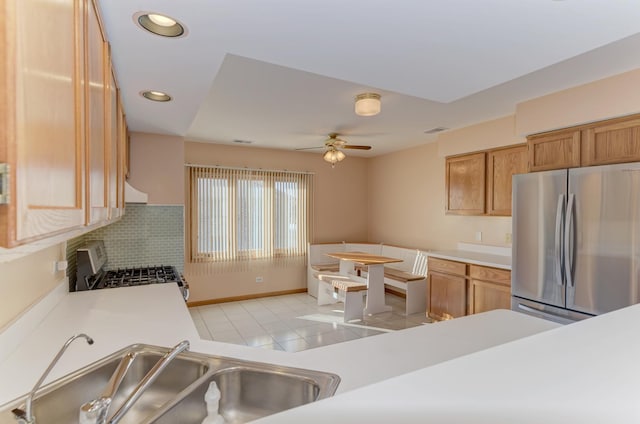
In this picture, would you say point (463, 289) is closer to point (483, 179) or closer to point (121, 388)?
point (483, 179)

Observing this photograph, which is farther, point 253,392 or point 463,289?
point 463,289

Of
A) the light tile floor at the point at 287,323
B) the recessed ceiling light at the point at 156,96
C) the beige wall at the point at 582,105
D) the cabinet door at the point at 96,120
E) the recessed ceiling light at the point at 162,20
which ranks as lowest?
the light tile floor at the point at 287,323

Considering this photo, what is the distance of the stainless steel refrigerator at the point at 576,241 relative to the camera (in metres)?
2.19

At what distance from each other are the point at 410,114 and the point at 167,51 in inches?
106

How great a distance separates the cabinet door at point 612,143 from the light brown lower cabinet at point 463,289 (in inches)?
50.3

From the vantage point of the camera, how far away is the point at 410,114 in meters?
3.47

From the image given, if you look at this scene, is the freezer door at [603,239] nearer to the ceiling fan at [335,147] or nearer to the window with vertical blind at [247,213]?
the ceiling fan at [335,147]

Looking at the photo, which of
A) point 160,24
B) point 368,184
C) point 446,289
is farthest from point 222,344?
point 368,184

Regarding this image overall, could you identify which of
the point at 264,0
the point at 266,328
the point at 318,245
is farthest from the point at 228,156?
the point at 264,0

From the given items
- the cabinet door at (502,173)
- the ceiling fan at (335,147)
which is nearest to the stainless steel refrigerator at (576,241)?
the cabinet door at (502,173)

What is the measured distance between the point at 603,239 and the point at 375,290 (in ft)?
8.57

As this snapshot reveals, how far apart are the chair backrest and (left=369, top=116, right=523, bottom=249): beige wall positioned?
33 centimetres

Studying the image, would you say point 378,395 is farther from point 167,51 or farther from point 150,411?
point 167,51

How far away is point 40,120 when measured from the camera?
0.52 metres
